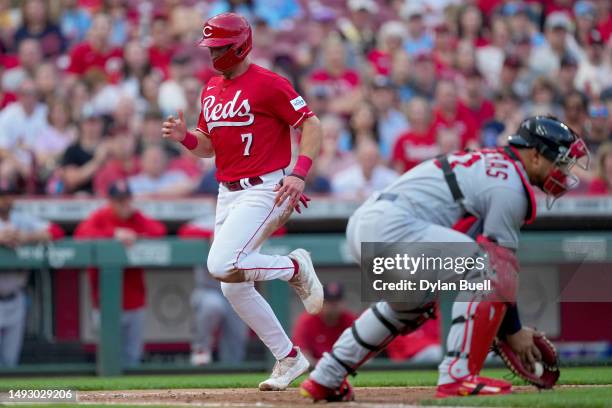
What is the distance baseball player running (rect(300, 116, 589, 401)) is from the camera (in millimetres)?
5488

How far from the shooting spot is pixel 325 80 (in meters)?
12.4

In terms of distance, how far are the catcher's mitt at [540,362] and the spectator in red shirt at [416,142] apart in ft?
16.7

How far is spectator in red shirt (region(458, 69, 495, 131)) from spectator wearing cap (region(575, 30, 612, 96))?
109cm

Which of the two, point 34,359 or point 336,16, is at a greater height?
point 336,16

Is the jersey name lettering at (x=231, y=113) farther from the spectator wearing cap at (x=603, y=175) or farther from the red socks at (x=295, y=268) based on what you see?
the spectator wearing cap at (x=603, y=175)

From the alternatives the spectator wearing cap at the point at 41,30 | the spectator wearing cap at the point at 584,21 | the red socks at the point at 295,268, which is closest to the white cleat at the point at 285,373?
the red socks at the point at 295,268

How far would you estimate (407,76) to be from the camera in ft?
42.0

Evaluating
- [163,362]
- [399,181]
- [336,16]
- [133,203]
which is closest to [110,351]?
[163,362]

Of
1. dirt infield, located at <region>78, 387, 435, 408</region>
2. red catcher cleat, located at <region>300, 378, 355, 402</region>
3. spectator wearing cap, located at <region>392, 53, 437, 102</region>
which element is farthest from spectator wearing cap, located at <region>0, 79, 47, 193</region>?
red catcher cleat, located at <region>300, 378, 355, 402</region>

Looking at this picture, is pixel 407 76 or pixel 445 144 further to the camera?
pixel 407 76

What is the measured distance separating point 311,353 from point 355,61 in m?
4.64

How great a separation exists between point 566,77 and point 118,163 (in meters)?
5.03

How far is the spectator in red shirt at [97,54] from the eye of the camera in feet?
41.3

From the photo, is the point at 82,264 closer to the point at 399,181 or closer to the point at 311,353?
the point at 311,353
